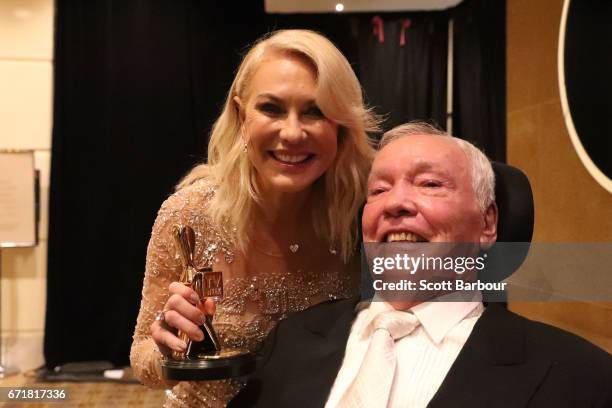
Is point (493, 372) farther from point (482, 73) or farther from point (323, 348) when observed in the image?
point (482, 73)

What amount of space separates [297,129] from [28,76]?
276 cm

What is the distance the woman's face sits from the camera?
131 cm

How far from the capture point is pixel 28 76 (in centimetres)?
341

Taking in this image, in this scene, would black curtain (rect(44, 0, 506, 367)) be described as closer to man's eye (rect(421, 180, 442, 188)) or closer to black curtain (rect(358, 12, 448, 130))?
black curtain (rect(358, 12, 448, 130))

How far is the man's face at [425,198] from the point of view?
3.77 feet

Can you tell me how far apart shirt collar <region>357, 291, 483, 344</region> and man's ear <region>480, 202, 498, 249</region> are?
0.35ft

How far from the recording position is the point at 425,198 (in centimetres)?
116

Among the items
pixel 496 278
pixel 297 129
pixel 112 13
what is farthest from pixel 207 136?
pixel 496 278

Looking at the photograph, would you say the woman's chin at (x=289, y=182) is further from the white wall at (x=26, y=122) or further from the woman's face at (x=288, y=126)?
the white wall at (x=26, y=122)

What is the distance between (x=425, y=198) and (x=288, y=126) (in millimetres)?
354

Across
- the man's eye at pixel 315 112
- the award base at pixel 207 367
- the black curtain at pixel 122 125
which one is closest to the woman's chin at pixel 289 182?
the man's eye at pixel 315 112

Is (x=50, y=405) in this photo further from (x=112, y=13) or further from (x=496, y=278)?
(x=112, y=13)

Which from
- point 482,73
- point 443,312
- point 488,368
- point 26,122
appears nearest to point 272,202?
point 443,312

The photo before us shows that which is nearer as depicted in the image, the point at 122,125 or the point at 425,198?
the point at 425,198
